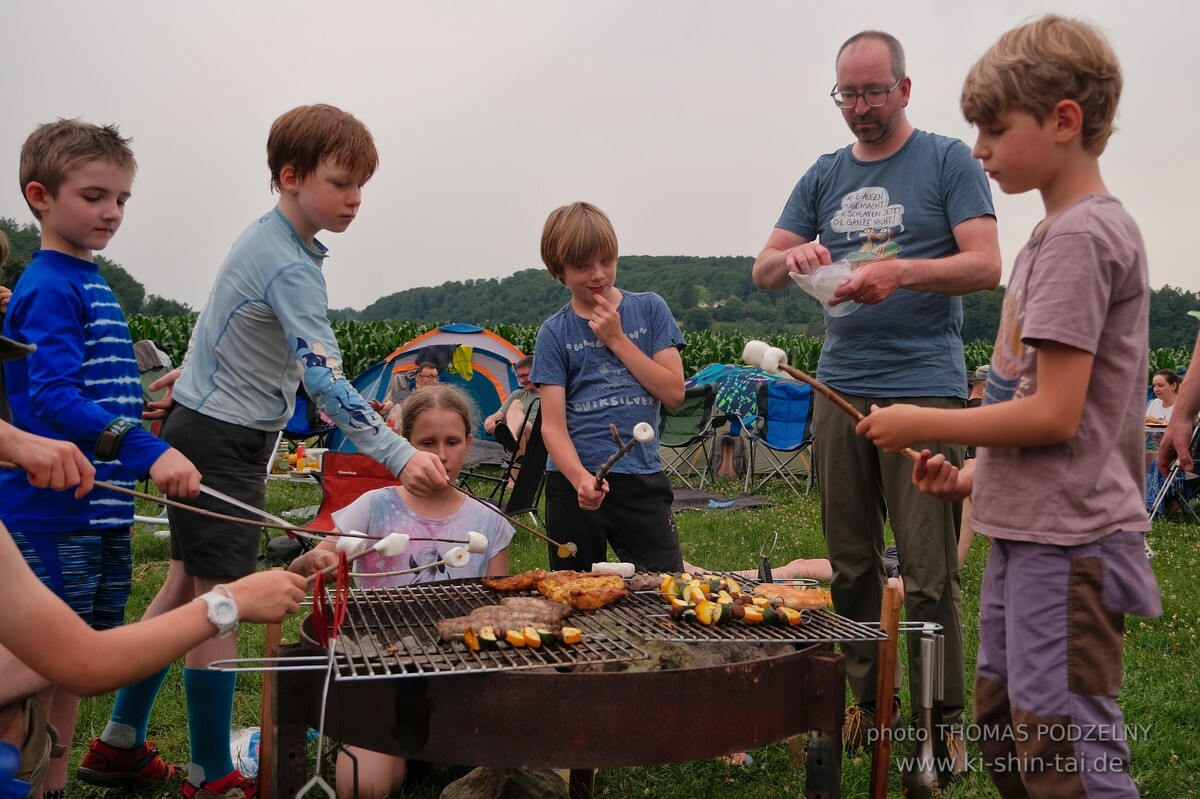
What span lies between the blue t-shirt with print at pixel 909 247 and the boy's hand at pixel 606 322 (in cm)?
85

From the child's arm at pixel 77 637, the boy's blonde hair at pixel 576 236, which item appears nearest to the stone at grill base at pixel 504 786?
the child's arm at pixel 77 637

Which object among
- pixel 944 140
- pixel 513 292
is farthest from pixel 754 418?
pixel 513 292

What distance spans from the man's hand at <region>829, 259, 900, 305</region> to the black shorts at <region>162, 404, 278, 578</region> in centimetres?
204

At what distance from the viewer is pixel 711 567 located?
7.34 meters

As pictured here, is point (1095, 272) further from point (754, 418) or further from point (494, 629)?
point (754, 418)

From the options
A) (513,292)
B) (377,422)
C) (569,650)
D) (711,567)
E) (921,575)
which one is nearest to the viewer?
(569,650)

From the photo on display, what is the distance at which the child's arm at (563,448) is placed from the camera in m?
3.55

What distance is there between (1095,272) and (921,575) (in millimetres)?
1706

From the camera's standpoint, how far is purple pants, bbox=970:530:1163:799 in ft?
6.71

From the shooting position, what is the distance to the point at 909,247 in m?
3.62

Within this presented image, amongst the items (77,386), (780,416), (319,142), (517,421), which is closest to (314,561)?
(77,386)

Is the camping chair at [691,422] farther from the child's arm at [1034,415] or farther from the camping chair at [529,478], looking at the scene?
the child's arm at [1034,415]

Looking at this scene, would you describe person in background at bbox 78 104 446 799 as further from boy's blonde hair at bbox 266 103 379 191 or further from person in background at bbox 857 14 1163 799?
person in background at bbox 857 14 1163 799

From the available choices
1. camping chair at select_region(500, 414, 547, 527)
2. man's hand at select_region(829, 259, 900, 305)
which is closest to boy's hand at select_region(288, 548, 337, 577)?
man's hand at select_region(829, 259, 900, 305)
